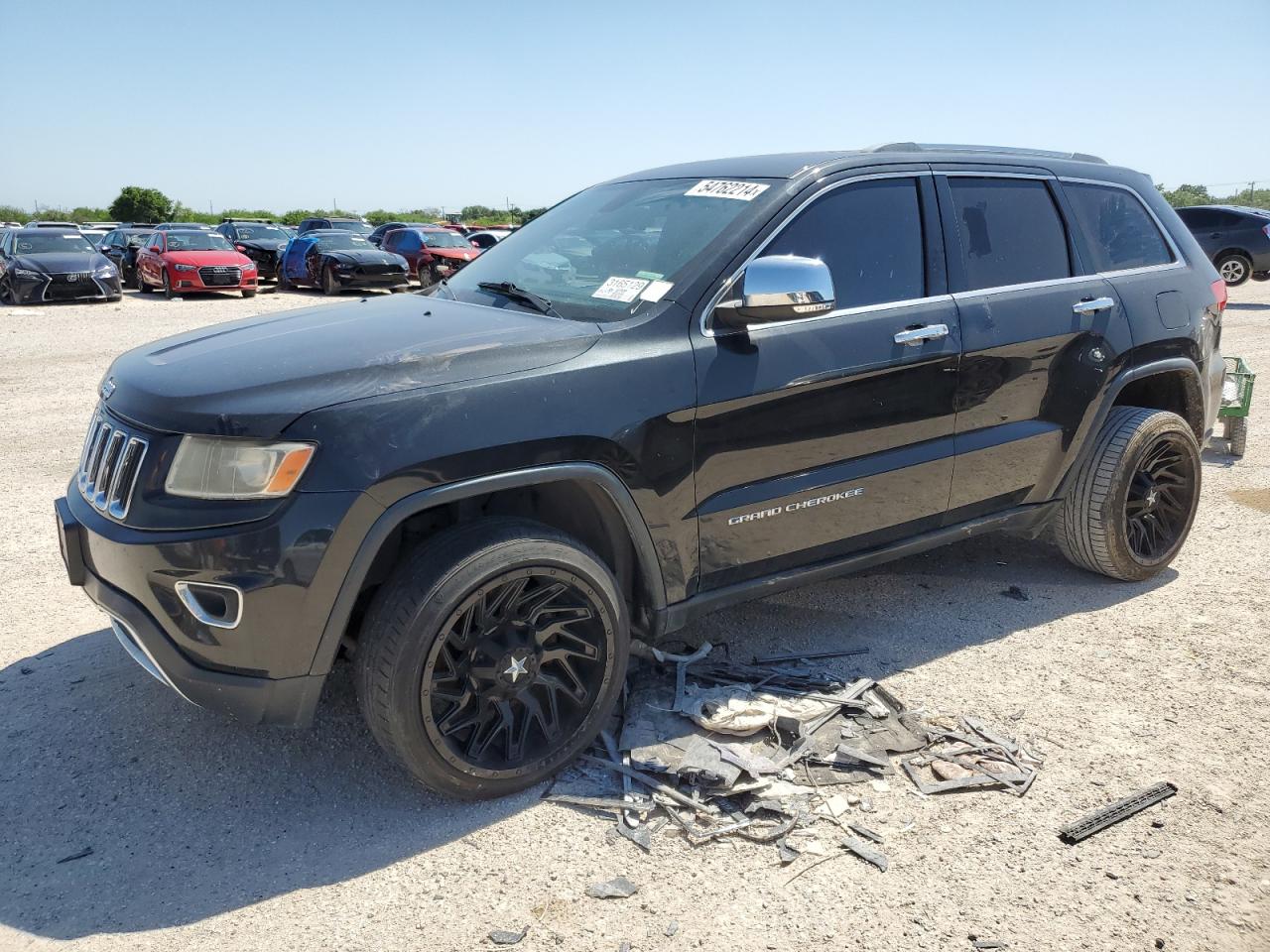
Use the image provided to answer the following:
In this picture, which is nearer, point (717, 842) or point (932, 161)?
point (717, 842)

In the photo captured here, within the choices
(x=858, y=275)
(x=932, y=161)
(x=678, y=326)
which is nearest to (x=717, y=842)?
(x=678, y=326)

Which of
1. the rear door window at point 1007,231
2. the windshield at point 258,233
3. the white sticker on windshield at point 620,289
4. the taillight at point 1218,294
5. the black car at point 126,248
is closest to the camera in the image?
the white sticker on windshield at point 620,289

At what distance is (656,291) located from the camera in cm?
339

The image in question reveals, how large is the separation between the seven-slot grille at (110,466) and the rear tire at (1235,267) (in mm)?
20110

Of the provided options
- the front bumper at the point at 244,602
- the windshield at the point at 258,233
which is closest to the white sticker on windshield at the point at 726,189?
the front bumper at the point at 244,602

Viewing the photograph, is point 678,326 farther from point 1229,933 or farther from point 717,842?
point 1229,933

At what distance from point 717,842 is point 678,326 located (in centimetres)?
159

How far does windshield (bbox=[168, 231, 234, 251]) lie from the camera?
66.3 ft

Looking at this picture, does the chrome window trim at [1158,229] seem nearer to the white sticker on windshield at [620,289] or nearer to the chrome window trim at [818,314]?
the chrome window trim at [818,314]

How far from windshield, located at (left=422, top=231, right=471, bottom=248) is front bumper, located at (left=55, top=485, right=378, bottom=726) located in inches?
817

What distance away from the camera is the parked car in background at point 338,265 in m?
20.2

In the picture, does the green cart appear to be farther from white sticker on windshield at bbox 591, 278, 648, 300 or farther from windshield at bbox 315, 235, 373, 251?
windshield at bbox 315, 235, 373, 251

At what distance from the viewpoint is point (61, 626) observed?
4270 mm

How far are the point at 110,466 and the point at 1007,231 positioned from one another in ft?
11.5
